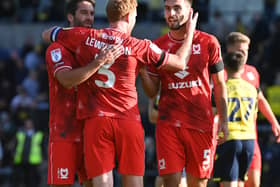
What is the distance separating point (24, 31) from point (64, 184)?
16.2 m

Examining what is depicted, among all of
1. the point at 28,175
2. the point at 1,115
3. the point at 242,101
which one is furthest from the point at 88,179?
the point at 1,115

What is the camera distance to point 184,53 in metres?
9.05

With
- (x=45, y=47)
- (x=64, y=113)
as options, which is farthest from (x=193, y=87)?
(x=45, y=47)

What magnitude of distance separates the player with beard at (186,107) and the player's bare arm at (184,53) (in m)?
0.19

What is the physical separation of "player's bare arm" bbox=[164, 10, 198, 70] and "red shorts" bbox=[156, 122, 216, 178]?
0.89m

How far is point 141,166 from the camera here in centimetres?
859

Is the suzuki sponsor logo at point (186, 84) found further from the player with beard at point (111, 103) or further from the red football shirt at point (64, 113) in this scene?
the red football shirt at point (64, 113)

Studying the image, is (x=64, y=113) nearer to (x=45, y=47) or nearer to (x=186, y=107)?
(x=186, y=107)

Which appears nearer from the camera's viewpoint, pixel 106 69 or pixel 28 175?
pixel 106 69

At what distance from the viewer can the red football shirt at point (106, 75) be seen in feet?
27.8

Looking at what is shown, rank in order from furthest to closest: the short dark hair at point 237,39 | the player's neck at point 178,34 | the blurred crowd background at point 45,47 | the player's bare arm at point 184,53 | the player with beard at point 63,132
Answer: the blurred crowd background at point 45,47 → the short dark hair at point 237,39 → the player's neck at point 178,34 → the player's bare arm at point 184,53 → the player with beard at point 63,132

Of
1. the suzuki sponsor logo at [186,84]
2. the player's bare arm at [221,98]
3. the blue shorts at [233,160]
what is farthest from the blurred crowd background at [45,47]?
the suzuki sponsor logo at [186,84]

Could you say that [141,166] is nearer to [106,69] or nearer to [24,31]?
[106,69]

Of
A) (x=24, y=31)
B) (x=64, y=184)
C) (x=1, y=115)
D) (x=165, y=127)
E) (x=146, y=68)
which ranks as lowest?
(x=64, y=184)
